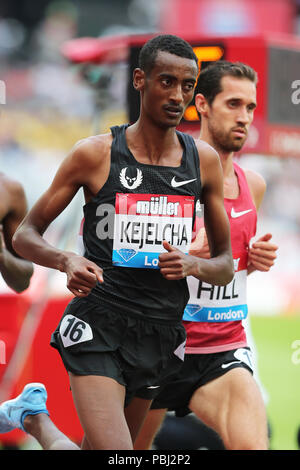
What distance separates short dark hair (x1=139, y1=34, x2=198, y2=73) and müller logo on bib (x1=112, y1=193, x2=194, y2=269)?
0.50 metres

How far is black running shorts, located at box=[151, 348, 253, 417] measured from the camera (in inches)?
153

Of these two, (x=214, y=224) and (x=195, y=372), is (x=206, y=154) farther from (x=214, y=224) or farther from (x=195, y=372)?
(x=195, y=372)

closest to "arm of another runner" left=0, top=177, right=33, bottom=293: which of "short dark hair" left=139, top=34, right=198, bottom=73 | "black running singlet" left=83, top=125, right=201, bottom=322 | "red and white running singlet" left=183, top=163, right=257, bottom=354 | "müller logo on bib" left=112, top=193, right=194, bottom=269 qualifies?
"red and white running singlet" left=183, top=163, right=257, bottom=354

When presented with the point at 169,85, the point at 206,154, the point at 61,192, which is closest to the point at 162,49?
the point at 169,85

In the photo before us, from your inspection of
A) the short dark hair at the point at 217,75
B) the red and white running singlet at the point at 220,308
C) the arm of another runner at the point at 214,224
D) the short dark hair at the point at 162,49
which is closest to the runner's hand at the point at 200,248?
the red and white running singlet at the point at 220,308

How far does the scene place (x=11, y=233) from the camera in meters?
4.21

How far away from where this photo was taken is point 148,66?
3184 mm

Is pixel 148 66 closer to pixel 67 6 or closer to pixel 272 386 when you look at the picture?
pixel 272 386

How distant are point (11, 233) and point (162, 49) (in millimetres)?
1465

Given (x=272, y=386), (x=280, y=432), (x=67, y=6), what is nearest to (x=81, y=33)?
(x=67, y=6)

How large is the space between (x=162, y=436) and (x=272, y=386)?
13.4 feet

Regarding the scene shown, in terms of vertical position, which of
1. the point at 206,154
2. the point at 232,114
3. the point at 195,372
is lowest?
the point at 195,372

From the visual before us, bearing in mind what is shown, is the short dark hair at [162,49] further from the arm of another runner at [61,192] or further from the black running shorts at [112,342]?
Answer: the black running shorts at [112,342]

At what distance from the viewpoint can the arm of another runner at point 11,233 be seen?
163 inches
